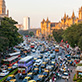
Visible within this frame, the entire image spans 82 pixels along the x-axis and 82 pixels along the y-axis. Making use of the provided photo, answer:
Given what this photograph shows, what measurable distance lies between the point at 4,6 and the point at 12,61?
10400cm

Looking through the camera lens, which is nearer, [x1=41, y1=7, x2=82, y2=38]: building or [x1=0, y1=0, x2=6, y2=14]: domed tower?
[x1=0, y1=0, x2=6, y2=14]: domed tower

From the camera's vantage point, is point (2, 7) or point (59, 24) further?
point (59, 24)

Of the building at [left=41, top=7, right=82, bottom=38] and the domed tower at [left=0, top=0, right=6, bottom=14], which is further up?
the domed tower at [left=0, top=0, right=6, bottom=14]

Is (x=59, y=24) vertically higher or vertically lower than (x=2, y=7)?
lower

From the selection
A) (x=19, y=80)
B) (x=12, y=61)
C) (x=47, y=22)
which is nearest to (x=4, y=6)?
(x=47, y=22)

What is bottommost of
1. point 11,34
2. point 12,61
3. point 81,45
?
point 12,61

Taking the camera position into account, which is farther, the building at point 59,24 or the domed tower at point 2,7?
the building at point 59,24

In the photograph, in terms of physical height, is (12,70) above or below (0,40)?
below

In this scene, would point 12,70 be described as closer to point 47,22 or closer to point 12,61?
point 12,61

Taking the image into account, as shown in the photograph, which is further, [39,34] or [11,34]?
[39,34]

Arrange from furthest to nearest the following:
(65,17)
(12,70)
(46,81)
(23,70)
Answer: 1. (65,17)
2. (12,70)
3. (23,70)
4. (46,81)

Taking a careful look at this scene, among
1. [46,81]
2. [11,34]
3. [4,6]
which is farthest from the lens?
[4,6]

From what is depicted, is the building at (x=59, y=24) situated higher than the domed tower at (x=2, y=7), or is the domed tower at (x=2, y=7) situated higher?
the domed tower at (x=2, y=7)

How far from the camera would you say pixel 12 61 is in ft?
128
